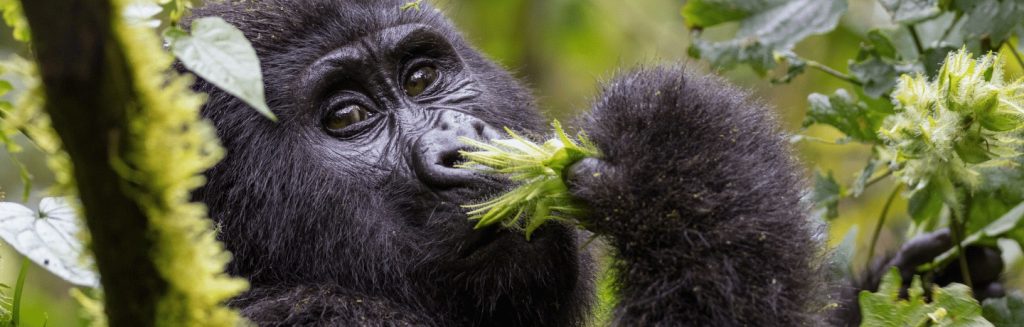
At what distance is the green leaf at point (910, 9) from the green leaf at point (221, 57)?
211 centimetres

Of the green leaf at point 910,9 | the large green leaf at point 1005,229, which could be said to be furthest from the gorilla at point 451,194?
the large green leaf at point 1005,229

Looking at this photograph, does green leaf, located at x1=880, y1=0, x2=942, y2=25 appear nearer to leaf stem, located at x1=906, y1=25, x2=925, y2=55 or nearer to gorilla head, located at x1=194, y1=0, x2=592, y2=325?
leaf stem, located at x1=906, y1=25, x2=925, y2=55

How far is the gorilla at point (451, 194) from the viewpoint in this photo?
86.3 inches

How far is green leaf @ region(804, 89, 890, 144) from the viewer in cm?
303

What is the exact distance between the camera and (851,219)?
6.70 meters

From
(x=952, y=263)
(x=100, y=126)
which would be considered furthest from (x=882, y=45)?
(x=100, y=126)

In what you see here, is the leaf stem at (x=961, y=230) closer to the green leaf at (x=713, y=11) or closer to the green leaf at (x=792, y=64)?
the green leaf at (x=792, y=64)

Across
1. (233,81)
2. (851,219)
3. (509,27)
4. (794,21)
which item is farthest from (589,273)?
(509,27)

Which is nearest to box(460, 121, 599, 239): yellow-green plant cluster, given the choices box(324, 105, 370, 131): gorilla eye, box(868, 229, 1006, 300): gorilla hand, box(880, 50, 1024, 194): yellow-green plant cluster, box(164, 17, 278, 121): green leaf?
box(324, 105, 370, 131): gorilla eye

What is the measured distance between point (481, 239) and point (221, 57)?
3.95 ft

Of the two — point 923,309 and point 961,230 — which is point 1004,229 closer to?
point 961,230

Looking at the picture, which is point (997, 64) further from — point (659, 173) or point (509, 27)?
point (509, 27)

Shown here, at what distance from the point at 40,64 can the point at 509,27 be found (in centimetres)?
785

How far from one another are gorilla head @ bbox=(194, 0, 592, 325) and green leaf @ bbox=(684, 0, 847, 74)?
912 mm
